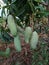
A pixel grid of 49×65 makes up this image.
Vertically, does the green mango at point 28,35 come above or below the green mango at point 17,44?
above

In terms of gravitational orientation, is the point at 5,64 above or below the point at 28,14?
below

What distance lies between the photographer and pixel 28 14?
1352mm

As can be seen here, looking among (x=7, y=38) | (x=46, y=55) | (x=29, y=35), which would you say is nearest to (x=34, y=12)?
(x=29, y=35)

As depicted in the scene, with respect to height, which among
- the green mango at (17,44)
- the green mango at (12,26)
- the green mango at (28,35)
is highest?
the green mango at (12,26)

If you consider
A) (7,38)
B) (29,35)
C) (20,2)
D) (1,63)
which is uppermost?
(20,2)

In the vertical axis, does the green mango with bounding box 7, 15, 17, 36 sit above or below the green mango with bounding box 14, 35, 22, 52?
above

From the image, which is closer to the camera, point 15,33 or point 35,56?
point 15,33

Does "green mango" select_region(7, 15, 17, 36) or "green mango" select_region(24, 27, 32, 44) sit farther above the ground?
"green mango" select_region(7, 15, 17, 36)

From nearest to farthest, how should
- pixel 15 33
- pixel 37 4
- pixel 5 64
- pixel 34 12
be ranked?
pixel 15 33, pixel 34 12, pixel 37 4, pixel 5 64

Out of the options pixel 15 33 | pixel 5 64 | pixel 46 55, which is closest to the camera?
pixel 15 33

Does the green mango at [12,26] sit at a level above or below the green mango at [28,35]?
above

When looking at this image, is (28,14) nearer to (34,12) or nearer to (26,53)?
(34,12)

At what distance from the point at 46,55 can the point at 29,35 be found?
0.97m

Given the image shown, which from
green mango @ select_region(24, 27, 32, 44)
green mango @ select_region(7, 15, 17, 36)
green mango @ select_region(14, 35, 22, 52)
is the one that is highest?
green mango @ select_region(7, 15, 17, 36)
